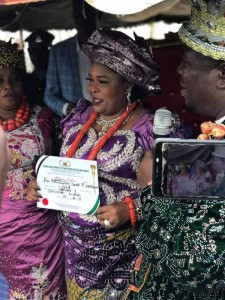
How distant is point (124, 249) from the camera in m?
2.55

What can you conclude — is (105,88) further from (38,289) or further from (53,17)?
(53,17)

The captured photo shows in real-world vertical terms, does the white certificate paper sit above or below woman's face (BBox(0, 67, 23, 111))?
below

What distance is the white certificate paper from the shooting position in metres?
2.32

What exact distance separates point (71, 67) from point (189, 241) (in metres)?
2.02

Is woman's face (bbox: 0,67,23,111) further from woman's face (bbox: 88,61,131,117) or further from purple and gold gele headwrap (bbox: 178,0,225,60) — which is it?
purple and gold gele headwrap (bbox: 178,0,225,60)

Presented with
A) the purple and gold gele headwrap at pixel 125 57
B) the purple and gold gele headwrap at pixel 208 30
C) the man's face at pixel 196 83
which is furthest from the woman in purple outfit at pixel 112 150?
the purple and gold gele headwrap at pixel 208 30

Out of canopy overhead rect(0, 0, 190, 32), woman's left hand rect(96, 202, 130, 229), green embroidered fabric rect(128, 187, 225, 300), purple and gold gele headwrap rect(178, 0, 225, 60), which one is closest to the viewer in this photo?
green embroidered fabric rect(128, 187, 225, 300)

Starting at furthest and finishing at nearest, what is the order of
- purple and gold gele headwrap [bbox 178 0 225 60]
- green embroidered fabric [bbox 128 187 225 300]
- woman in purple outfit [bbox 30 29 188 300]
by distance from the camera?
woman in purple outfit [bbox 30 29 188 300], purple and gold gele headwrap [bbox 178 0 225 60], green embroidered fabric [bbox 128 187 225 300]

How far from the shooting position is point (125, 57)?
2482mm

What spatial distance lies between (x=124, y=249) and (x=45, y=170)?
545 millimetres

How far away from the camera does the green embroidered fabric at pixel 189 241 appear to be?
1516 millimetres

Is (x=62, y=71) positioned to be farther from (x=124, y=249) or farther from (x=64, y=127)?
(x=124, y=249)

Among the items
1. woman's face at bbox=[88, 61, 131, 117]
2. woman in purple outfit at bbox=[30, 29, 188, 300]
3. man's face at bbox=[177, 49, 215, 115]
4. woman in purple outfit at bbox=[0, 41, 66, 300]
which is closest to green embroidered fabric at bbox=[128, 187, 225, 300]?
man's face at bbox=[177, 49, 215, 115]

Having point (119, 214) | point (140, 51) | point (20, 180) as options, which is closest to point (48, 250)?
point (20, 180)
